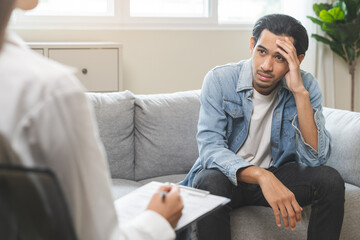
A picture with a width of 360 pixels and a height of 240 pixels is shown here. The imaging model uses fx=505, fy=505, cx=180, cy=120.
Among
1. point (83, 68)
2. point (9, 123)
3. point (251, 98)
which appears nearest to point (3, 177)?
point (9, 123)

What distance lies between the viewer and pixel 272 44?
1.94m

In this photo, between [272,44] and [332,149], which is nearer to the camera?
[272,44]

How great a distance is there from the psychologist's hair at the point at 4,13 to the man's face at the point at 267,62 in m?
1.37

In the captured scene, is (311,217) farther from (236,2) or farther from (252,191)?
(236,2)

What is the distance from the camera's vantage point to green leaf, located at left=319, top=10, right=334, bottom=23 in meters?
4.09

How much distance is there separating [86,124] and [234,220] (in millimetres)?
1257

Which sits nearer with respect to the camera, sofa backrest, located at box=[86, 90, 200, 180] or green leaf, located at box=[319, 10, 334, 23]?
sofa backrest, located at box=[86, 90, 200, 180]

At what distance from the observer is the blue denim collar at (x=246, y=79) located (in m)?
1.98

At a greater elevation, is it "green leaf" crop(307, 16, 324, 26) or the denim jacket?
"green leaf" crop(307, 16, 324, 26)

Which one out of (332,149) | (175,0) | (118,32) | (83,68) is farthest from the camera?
(175,0)

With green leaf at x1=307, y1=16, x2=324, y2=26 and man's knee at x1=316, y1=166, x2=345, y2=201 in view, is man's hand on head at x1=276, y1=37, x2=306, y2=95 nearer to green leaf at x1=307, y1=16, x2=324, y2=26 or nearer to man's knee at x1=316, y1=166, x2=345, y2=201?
man's knee at x1=316, y1=166, x2=345, y2=201

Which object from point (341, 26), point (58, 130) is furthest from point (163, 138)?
point (341, 26)

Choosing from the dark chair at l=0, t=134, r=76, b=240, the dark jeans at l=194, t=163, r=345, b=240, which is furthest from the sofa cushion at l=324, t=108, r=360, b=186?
the dark chair at l=0, t=134, r=76, b=240

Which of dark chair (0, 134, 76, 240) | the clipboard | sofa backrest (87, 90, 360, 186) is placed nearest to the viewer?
dark chair (0, 134, 76, 240)
